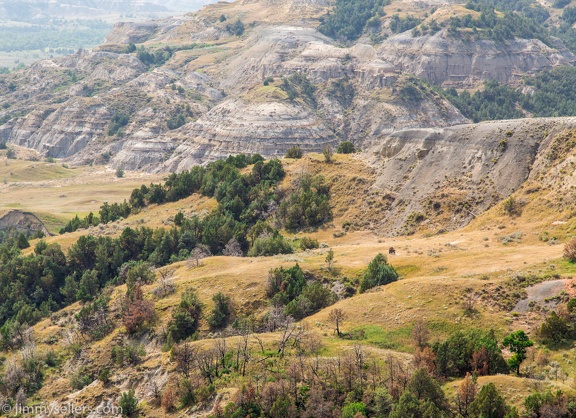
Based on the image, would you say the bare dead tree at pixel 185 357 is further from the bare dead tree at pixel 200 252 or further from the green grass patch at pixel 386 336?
the bare dead tree at pixel 200 252

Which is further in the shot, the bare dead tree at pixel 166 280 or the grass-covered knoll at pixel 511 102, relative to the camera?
the grass-covered knoll at pixel 511 102

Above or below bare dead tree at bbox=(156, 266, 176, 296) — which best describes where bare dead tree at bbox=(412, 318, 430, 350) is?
above

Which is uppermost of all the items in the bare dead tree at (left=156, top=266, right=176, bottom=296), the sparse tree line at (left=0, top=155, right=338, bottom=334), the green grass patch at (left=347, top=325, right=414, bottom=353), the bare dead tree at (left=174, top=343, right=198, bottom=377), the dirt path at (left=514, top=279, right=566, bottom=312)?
the dirt path at (left=514, top=279, right=566, bottom=312)

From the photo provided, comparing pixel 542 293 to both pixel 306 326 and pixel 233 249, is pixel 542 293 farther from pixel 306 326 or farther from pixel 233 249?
pixel 233 249

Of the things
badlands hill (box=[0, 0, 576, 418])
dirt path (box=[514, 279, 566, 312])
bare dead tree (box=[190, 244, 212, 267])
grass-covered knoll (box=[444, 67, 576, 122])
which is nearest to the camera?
badlands hill (box=[0, 0, 576, 418])

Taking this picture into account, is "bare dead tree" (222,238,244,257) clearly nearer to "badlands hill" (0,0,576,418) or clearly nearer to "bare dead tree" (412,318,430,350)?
"badlands hill" (0,0,576,418)

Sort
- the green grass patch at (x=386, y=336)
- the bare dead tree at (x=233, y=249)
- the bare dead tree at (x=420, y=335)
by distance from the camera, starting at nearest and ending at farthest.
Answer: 1. the bare dead tree at (x=420, y=335)
2. the green grass patch at (x=386, y=336)
3. the bare dead tree at (x=233, y=249)

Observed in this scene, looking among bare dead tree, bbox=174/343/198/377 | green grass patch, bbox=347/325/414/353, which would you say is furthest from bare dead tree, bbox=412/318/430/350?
bare dead tree, bbox=174/343/198/377

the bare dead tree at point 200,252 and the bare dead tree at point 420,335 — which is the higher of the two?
the bare dead tree at point 420,335

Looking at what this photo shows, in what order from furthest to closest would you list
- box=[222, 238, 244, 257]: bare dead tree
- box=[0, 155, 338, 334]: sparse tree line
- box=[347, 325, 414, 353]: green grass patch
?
box=[222, 238, 244, 257]: bare dead tree
box=[0, 155, 338, 334]: sparse tree line
box=[347, 325, 414, 353]: green grass patch

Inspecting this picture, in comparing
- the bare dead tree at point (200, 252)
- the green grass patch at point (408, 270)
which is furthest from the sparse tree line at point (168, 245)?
the green grass patch at point (408, 270)

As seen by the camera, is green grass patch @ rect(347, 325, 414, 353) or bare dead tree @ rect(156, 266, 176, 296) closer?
green grass patch @ rect(347, 325, 414, 353)
